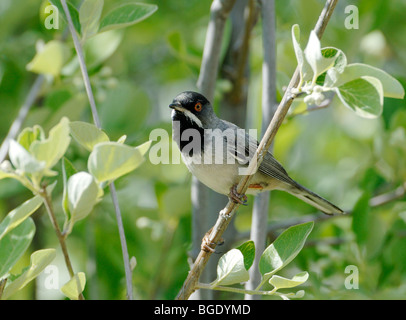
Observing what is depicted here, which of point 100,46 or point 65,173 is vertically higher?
point 100,46

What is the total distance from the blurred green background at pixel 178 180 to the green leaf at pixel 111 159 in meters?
1.59

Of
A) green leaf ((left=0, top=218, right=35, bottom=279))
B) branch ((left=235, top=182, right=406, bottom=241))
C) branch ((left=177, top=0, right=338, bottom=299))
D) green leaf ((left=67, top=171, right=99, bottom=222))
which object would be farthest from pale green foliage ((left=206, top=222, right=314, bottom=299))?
branch ((left=235, top=182, right=406, bottom=241))

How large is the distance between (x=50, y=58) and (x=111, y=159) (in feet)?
5.68

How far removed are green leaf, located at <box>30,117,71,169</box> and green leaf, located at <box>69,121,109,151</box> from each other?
0.22 m

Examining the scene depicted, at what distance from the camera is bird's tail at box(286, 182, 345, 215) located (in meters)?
3.62

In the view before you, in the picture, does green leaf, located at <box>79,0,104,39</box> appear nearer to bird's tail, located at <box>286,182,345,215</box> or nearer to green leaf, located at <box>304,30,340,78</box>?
green leaf, located at <box>304,30,340,78</box>

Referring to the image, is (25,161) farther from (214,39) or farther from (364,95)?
(214,39)

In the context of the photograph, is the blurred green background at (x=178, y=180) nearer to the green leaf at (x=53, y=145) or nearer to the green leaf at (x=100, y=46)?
the green leaf at (x=100, y=46)

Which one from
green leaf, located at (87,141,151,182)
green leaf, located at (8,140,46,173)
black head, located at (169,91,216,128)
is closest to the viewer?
green leaf, located at (8,140,46,173)

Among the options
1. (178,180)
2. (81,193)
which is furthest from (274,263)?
(178,180)

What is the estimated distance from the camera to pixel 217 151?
3.47 metres

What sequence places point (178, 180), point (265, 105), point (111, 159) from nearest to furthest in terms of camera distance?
point (111, 159), point (265, 105), point (178, 180)

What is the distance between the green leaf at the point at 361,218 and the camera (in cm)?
354
